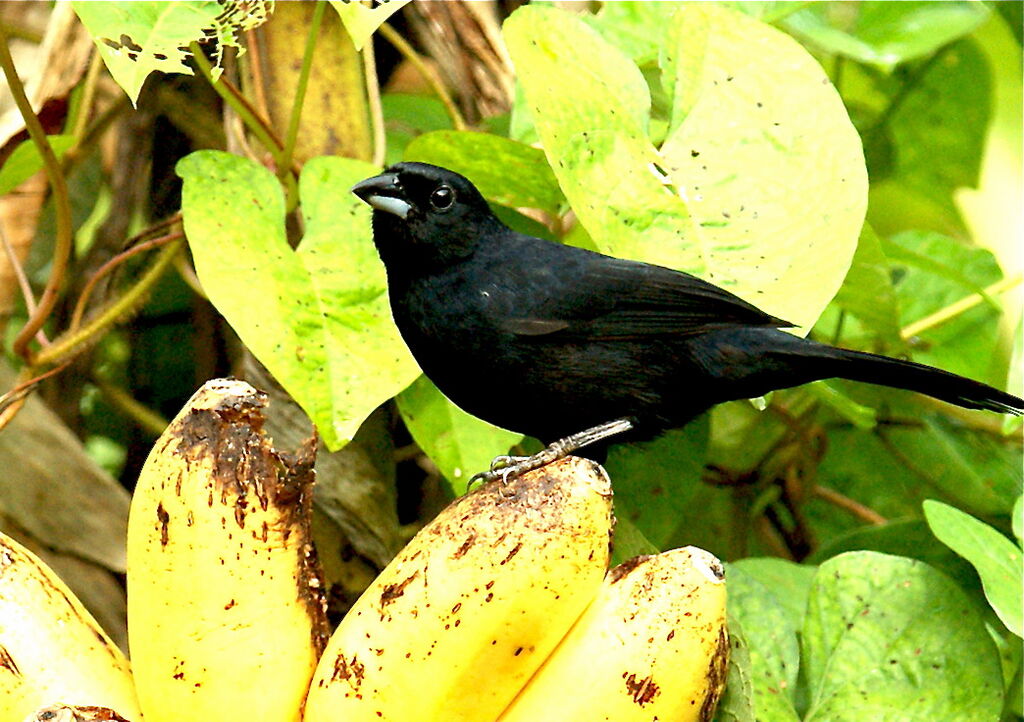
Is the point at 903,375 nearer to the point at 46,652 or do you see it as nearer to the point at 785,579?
the point at 785,579

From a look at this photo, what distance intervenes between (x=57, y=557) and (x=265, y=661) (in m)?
0.94

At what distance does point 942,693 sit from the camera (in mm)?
1741

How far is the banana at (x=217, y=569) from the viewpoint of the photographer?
1.35 m

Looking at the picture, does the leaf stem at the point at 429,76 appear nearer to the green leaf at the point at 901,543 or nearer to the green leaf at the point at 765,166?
the green leaf at the point at 765,166

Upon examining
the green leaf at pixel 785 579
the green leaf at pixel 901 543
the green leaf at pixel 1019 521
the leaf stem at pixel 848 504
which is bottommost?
the leaf stem at pixel 848 504

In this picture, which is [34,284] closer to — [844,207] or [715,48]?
[715,48]

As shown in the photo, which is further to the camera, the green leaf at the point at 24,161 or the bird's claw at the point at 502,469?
the green leaf at the point at 24,161

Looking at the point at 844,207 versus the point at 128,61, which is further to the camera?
the point at 844,207

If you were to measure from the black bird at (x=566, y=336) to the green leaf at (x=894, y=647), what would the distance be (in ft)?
0.99

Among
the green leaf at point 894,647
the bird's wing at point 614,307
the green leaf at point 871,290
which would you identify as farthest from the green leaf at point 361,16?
the green leaf at point 894,647

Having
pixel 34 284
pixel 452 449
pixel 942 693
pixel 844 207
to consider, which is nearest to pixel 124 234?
pixel 34 284

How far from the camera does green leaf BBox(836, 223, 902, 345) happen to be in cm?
207

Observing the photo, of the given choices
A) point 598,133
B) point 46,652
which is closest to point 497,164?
point 598,133

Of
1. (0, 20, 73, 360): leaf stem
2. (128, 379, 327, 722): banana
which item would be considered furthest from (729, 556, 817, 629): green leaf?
(0, 20, 73, 360): leaf stem
